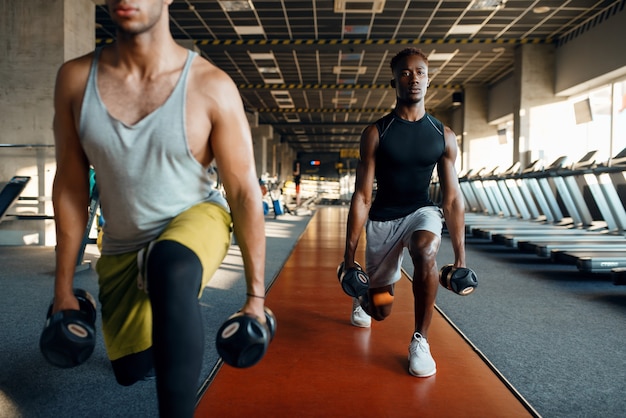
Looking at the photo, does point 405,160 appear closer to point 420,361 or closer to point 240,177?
point 420,361

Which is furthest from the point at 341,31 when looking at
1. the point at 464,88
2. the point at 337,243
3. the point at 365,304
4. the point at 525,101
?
the point at 365,304

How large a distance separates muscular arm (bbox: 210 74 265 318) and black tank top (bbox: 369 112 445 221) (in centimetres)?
142

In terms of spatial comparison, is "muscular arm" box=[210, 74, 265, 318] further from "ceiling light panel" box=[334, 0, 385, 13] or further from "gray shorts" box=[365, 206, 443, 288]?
"ceiling light panel" box=[334, 0, 385, 13]

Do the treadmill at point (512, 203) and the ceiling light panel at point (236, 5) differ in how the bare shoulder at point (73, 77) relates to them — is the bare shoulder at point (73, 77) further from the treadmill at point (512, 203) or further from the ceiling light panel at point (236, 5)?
the ceiling light panel at point (236, 5)

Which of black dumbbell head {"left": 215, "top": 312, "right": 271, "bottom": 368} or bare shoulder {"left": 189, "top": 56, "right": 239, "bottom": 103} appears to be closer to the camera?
black dumbbell head {"left": 215, "top": 312, "right": 271, "bottom": 368}

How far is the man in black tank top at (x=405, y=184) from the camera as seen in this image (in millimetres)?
2586

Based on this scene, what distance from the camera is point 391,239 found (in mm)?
2727

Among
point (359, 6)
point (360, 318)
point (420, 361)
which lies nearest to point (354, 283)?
point (420, 361)

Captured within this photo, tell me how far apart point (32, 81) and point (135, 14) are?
7528 mm

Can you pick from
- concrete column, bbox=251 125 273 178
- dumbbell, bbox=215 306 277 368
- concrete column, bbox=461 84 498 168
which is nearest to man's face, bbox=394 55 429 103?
dumbbell, bbox=215 306 277 368

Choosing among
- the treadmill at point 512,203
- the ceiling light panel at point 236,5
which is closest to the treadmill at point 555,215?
the treadmill at point 512,203

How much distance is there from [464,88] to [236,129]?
646 inches

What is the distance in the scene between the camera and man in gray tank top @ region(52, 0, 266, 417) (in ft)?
4.24

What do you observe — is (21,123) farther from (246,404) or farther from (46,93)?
(246,404)
